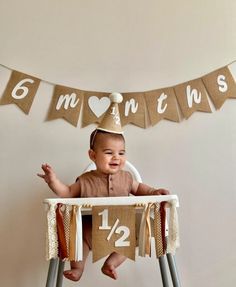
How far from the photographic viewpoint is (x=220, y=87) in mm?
1544

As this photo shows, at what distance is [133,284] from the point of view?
4.84 ft

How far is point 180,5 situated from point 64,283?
115 cm

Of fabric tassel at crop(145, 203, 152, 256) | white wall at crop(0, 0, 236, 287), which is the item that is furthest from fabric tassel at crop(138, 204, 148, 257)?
white wall at crop(0, 0, 236, 287)

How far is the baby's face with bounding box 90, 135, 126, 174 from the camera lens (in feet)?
4.06

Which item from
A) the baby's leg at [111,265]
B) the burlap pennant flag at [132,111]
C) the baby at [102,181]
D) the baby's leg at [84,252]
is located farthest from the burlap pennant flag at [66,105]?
the baby's leg at [111,265]

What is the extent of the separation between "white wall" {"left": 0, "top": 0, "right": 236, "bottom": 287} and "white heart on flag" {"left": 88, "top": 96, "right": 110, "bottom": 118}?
0.19 ft

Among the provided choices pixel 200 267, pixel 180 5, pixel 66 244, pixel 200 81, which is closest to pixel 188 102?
pixel 200 81

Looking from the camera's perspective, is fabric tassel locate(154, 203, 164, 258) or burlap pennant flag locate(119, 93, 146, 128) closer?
fabric tassel locate(154, 203, 164, 258)

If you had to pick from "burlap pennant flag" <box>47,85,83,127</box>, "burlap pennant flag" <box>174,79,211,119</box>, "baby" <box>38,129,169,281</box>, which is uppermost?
"burlap pennant flag" <box>174,79,211,119</box>

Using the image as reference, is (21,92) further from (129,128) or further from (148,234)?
(148,234)

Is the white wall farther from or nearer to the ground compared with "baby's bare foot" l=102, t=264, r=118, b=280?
farther from the ground

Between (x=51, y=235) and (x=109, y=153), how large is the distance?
0.30m

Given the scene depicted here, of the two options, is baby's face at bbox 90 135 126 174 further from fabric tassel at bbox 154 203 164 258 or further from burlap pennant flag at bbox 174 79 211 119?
burlap pennant flag at bbox 174 79 211 119

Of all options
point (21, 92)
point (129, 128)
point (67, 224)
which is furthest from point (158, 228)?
point (21, 92)
